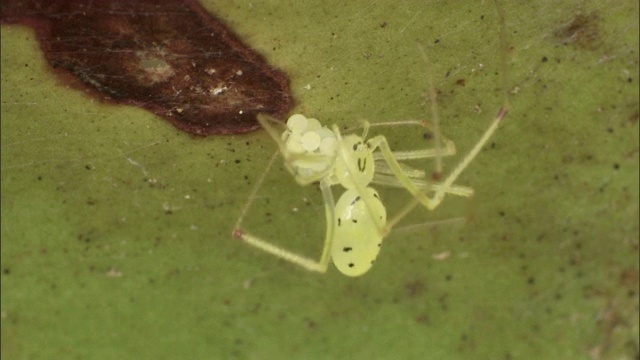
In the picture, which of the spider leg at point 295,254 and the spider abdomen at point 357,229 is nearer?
the spider abdomen at point 357,229

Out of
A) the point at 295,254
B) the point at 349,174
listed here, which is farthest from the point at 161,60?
the point at 295,254

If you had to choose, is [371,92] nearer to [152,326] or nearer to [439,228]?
[439,228]

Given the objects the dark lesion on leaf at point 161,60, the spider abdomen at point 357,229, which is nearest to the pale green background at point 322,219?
the dark lesion on leaf at point 161,60

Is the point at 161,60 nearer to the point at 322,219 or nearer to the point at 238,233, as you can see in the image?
the point at 238,233

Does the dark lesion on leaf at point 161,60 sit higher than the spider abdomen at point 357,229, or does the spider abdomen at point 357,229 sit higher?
the dark lesion on leaf at point 161,60

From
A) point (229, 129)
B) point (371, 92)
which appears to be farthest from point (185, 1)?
point (371, 92)

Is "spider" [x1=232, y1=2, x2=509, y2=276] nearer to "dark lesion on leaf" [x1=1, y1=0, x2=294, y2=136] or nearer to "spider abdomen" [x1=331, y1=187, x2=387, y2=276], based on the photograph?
"spider abdomen" [x1=331, y1=187, x2=387, y2=276]

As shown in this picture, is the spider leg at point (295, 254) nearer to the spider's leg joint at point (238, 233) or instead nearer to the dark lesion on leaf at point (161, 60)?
the spider's leg joint at point (238, 233)
